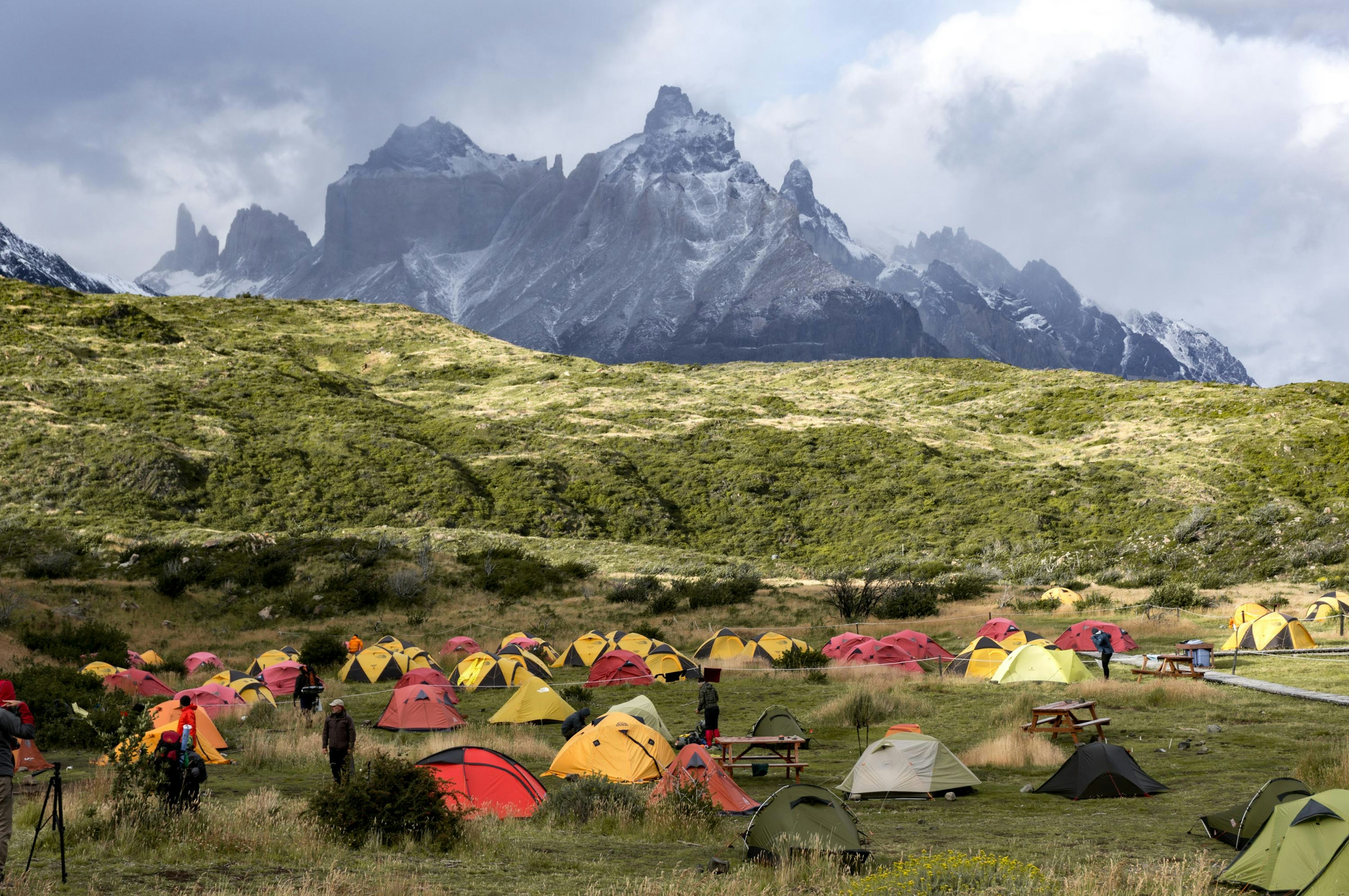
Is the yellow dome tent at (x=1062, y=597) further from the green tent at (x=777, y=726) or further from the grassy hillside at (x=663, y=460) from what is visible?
the green tent at (x=777, y=726)

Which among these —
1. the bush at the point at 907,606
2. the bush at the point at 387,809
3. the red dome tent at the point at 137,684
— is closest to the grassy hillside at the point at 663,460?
the bush at the point at 907,606

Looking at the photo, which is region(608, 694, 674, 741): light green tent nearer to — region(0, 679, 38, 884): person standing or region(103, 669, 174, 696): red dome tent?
region(0, 679, 38, 884): person standing

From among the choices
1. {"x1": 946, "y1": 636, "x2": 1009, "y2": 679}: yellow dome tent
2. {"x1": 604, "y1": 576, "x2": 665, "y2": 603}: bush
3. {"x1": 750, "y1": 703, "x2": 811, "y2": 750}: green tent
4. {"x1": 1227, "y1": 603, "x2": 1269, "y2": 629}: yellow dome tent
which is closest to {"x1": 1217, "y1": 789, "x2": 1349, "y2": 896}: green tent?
{"x1": 750, "y1": 703, "x2": 811, "y2": 750}: green tent

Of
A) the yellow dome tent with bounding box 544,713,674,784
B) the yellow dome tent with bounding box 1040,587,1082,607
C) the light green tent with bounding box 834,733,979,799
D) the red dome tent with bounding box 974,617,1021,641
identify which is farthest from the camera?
the yellow dome tent with bounding box 1040,587,1082,607

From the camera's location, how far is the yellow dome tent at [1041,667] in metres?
24.7

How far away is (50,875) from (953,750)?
14.5 m

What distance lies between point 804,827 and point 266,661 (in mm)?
23218

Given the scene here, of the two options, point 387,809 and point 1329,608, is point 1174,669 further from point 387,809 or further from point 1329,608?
point 387,809

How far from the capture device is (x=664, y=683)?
28453 millimetres

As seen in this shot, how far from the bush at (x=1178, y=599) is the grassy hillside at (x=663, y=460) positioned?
5806 millimetres

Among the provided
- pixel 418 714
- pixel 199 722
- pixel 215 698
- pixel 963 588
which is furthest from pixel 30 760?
pixel 963 588

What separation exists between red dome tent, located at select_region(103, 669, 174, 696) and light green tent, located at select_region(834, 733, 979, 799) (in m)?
17.9

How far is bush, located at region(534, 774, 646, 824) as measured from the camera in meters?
12.2

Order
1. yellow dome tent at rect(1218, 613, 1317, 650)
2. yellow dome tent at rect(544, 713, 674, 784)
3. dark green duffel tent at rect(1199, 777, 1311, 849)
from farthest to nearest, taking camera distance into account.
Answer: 1. yellow dome tent at rect(1218, 613, 1317, 650)
2. yellow dome tent at rect(544, 713, 674, 784)
3. dark green duffel tent at rect(1199, 777, 1311, 849)
